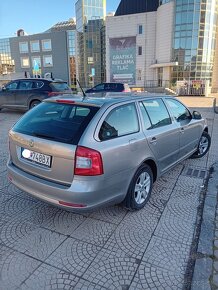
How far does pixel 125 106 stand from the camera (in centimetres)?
305

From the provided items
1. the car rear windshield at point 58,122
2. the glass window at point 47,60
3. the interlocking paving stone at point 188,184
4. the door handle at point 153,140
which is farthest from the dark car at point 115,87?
the glass window at point 47,60

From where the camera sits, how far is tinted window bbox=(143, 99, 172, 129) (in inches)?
136

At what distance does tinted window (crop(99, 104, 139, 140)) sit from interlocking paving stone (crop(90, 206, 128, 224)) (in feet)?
3.70

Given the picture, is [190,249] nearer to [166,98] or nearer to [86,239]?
[86,239]

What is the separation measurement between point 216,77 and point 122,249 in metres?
36.8

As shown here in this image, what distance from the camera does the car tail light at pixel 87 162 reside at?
94.9 inches

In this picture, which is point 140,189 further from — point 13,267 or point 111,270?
point 13,267

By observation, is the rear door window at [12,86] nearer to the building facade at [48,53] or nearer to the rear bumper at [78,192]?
the rear bumper at [78,192]

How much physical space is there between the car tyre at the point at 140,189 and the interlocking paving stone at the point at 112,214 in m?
0.18

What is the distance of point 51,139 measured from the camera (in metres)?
2.64

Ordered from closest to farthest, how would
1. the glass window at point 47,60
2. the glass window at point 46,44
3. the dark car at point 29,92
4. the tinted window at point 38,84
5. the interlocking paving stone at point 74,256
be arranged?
the interlocking paving stone at point 74,256 < the dark car at point 29,92 < the tinted window at point 38,84 < the glass window at point 46,44 < the glass window at point 47,60

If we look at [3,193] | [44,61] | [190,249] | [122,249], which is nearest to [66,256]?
[122,249]

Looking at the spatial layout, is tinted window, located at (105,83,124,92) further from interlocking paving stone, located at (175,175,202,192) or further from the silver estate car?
the silver estate car

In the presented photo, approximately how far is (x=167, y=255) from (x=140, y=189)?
0.97 metres
